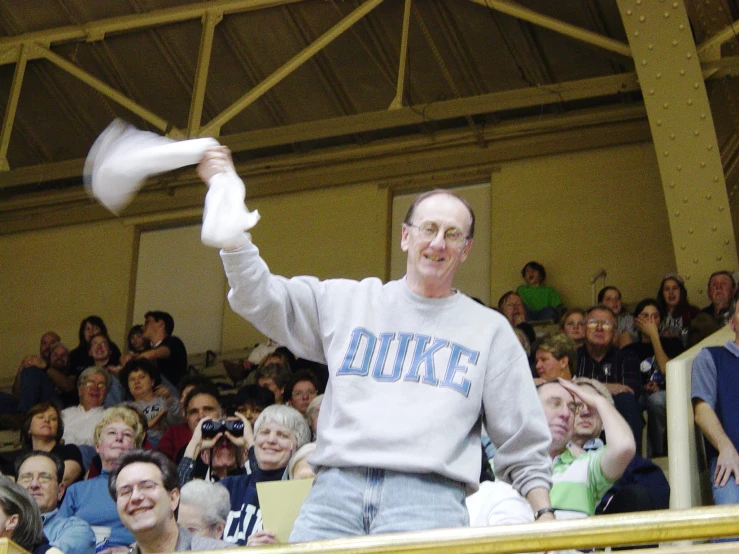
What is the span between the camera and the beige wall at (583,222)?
35.7ft

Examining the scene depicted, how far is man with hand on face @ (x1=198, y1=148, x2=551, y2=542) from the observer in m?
2.76

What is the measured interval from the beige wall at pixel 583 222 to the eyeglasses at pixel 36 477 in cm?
612

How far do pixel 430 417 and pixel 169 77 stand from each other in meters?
9.09

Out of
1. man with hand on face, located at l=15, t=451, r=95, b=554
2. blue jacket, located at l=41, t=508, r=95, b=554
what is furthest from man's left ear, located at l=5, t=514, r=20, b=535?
man with hand on face, located at l=15, t=451, r=95, b=554

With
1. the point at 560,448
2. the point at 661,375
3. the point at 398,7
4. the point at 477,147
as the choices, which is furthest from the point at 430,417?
the point at 477,147

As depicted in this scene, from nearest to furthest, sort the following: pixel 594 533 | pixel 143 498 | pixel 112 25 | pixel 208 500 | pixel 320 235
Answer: pixel 594 533
pixel 143 498
pixel 208 500
pixel 112 25
pixel 320 235

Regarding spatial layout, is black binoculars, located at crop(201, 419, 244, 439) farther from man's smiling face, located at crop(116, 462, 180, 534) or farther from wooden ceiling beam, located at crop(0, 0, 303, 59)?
wooden ceiling beam, located at crop(0, 0, 303, 59)

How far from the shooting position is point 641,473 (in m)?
4.95

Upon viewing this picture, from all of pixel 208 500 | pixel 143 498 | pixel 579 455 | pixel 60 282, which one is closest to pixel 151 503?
pixel 143 498

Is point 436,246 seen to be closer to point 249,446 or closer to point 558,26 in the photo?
point 249,446

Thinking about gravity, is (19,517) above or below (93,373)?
below

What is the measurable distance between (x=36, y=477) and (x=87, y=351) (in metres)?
4.31

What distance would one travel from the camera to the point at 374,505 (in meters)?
2.76

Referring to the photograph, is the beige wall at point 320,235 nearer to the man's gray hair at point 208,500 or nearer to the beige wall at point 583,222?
the beige wall at point 583,222
